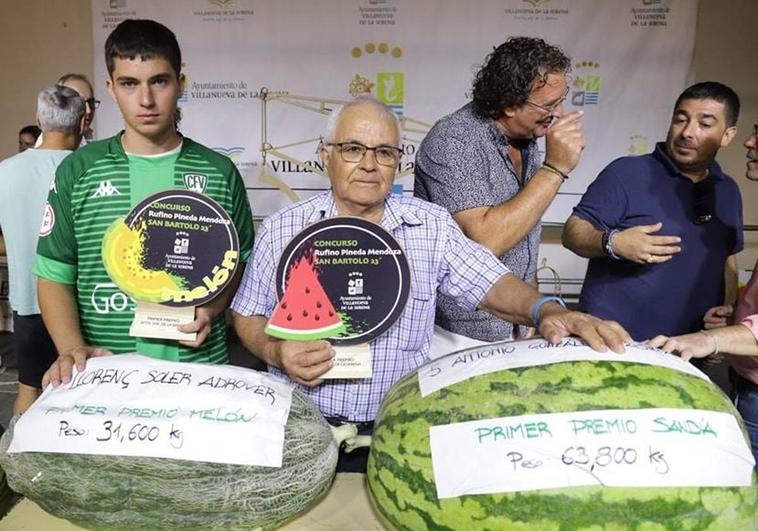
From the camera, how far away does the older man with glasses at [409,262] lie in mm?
1287

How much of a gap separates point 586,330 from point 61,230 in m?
1.27

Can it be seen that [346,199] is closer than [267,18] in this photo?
Yes

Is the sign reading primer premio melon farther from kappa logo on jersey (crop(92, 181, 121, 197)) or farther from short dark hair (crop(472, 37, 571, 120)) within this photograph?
short dark hair (crop(472, 37, 571, 120))

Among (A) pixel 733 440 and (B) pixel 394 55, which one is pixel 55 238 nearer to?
(A) pixel 733 440

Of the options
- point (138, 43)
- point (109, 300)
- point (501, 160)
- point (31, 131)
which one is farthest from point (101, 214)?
point (31, 131)

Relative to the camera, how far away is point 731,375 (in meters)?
1.79

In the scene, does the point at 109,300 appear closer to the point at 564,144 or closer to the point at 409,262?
the point at 409,262

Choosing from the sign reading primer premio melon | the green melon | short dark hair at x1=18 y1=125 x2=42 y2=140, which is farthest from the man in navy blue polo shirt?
short dark hair at x1=18 y1=125 x2=42 y2=140

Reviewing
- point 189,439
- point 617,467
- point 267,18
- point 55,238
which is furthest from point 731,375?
point 267,18

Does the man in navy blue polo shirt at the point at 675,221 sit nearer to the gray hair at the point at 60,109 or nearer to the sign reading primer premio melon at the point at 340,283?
the sign reading primer premio melon at the point at 340,283

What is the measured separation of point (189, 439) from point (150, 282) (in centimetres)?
41

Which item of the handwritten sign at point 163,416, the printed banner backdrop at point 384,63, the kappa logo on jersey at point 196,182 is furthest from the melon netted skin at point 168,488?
the printed banner backdrop at point 384,63

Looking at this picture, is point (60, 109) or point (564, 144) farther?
point (60, 109)

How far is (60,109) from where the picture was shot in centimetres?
241
